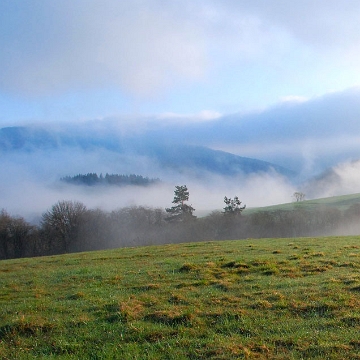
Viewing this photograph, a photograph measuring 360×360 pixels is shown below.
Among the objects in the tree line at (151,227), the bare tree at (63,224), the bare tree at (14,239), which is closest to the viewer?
the bare tree at (14,239)

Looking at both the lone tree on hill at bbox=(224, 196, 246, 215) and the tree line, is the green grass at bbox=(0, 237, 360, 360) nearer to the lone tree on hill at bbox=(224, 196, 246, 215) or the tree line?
the tree line

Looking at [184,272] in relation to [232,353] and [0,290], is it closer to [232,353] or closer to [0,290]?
[0,290]

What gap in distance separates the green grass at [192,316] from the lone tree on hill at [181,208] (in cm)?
7681

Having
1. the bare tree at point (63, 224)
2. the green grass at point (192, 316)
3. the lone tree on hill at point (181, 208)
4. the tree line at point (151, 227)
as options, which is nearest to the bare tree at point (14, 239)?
the tree line at point (151, 227)

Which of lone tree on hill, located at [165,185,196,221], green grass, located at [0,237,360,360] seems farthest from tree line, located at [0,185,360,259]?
green grass, located at [0,237,360,360]

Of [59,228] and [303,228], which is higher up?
[59,228]

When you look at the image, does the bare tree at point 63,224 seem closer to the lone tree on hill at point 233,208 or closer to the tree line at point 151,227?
the tree line at point 151,227

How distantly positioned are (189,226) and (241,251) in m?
68.6

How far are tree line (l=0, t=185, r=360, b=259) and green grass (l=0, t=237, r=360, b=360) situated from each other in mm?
72126

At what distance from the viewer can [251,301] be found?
1116cm

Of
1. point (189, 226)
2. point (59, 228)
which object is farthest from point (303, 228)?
point (59, 228)

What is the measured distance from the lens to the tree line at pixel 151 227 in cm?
8338

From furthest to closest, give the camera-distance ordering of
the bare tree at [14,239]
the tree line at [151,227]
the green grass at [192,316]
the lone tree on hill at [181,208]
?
1. the lone tree on hill at [181,208]
2. the tree line at [151,227]
3. the bare tree at [14,239]
4. the green grass at [192,316]

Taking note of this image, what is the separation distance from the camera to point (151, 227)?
10362 centimetres
